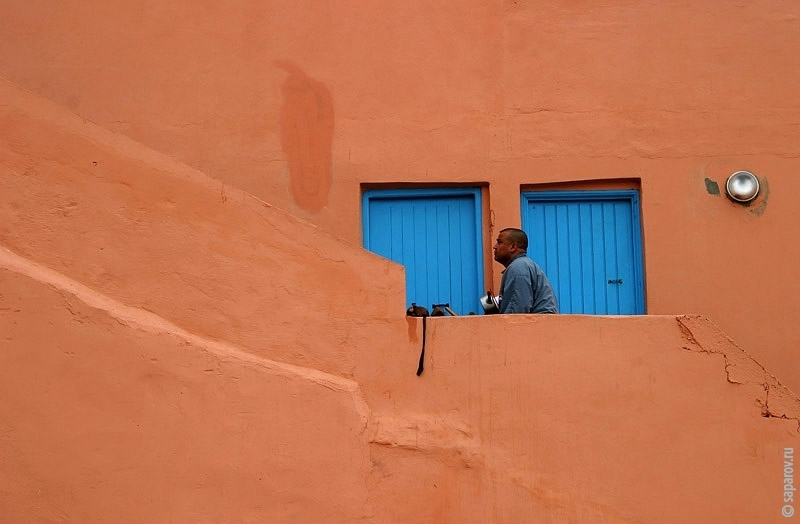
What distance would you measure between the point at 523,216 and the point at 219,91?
2531 millimetres

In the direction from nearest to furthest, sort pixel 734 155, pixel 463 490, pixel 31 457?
pixel 31 457
pixel 463 490
pixel 734 155

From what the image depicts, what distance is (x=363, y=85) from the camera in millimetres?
8094

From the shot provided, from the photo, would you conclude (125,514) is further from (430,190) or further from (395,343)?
(430,190)

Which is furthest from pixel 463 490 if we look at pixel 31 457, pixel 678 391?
pixel 31 457

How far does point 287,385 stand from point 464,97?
3352 mm

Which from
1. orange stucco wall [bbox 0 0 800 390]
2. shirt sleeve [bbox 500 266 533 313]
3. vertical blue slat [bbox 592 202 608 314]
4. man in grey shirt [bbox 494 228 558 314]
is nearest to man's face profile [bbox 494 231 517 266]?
man in grey shirt [bbox 494 228 558 314]

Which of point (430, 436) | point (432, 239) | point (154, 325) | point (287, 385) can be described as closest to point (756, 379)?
point (430, 436)

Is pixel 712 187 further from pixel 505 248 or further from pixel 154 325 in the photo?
pixel 154 325

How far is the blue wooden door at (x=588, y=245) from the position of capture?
317 inches

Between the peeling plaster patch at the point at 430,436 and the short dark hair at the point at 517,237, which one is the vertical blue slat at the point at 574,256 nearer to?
the short dark hair at the point at 517,237

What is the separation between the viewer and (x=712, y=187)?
Answer: 7941mm

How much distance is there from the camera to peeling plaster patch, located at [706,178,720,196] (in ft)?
26.0

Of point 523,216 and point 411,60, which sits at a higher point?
point 411,60

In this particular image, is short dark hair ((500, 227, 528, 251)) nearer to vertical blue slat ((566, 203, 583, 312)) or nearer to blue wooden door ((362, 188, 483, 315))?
blue wooden door ((362, 188, 483, 315))
